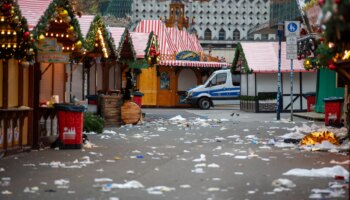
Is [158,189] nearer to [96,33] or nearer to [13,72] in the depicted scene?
[13,72]

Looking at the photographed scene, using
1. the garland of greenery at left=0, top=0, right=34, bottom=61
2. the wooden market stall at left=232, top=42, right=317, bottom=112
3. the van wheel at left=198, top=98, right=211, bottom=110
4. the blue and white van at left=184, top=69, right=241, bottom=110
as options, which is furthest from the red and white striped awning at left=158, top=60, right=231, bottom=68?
the garland of greenery at left=0, top=0, right=34, bottom=61

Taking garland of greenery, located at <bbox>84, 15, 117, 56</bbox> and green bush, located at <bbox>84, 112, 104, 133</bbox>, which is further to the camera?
garland of greenery, located at <bbox>84, 15, 117, 56</bbox>

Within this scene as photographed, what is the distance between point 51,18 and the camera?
14.2 meters

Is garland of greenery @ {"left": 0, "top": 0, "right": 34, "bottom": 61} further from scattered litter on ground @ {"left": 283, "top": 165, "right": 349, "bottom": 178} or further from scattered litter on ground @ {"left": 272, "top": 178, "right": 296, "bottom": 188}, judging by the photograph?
scattered litter on ground @ {"left": 272, "top": 178, "right": 296, "bottom": 188}

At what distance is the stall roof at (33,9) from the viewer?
44.6 feet

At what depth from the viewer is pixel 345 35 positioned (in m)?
4.94

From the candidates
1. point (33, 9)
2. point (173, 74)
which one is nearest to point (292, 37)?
point (33, 9)

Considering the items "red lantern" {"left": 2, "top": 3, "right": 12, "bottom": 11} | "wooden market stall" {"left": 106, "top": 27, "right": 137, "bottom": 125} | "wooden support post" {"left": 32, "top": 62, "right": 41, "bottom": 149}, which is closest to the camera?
"red lantern" {"left": 2, "top": 3, "right": 12, "bottom": 11}

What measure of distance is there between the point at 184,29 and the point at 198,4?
25783 millimetres

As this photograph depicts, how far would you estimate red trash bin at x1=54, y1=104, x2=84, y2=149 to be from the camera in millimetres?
14547

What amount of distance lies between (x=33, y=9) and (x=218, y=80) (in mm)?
27881

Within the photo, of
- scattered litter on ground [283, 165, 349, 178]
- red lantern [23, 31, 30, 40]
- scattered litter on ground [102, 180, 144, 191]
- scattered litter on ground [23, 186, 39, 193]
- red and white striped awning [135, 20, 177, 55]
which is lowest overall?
scattered litter on ground [23, 186, 39, 193]

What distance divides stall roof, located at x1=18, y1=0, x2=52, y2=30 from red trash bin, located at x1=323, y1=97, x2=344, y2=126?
433 inches

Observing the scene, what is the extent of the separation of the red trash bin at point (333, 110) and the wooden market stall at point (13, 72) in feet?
37.7
